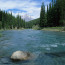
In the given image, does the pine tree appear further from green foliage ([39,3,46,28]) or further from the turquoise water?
the turquoise water

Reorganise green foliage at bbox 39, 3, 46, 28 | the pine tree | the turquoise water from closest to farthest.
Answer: the turquoise water < green foliage at bbox 39, 3, 46, 28 < the pine tree

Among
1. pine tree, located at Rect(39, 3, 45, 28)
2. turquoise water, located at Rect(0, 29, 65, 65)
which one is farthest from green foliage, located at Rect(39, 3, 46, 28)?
turquoise water, located at Rect(0, 29, 65, 65)

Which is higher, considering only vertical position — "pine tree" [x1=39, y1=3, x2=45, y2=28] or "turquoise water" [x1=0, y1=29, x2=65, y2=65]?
"pine tree" [x1=39, y1=3, x2=45, y2=28]

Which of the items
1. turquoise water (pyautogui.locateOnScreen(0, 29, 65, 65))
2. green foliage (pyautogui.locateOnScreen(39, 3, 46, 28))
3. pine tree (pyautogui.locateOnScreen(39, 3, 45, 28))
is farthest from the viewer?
pine tree (pyautogui.locateOnScreen(39, 3, 45, 28))

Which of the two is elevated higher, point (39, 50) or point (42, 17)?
point (42, 17)

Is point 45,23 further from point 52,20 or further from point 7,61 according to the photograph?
point 7,61

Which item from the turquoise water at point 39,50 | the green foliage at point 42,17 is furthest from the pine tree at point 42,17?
the turquoise water at point 39,50

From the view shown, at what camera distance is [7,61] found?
8141 mm

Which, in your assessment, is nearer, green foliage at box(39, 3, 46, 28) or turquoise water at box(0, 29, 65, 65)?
turquoise water at box(0, 29, 65, 65)

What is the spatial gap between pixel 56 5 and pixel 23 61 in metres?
63.2

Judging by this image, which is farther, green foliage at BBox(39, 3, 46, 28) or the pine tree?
the pine tree

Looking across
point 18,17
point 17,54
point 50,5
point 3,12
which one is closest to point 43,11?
point 50,5

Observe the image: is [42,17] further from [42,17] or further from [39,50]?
[39,50]

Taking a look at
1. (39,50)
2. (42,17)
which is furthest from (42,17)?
(39,50)
